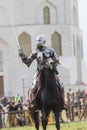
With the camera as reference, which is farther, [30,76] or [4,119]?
[30,76]

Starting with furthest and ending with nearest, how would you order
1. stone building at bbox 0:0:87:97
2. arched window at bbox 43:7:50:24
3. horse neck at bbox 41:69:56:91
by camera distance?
arched window at bbox 43:7:50:24
stone building at bbox 0:0:87:97
horse neck at bbox 41:69:56:91

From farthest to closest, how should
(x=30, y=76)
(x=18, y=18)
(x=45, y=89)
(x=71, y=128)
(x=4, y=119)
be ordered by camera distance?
A: (x=18, y=18) → (x=30, y=76) → (x=4, y=119) → (x=71, y=128) → (x=45, y=89)

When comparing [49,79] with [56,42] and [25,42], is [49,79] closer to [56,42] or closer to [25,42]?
[25,42]

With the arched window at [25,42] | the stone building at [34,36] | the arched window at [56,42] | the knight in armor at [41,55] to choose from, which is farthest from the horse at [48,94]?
the arched window at [56,42]

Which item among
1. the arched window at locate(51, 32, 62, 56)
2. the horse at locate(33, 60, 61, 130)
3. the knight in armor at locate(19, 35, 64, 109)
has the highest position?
the knight in armor at locate(19, 35, 64, 109)

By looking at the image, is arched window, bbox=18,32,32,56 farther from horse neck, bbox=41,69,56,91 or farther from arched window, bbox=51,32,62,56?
horse neck, bbox=41,69,56,91

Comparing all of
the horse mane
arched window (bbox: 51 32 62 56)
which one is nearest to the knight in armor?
the horse mane

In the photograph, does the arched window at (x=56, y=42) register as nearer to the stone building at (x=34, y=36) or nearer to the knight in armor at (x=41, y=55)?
the stone building at (x=34, y=36)

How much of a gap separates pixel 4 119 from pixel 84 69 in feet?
169

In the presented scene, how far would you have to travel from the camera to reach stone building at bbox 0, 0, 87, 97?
230 feet

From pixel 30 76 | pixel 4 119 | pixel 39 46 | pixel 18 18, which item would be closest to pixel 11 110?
pixel 4 119

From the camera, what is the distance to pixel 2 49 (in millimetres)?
71250

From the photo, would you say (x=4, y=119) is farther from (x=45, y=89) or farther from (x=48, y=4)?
(x=48, y=4)

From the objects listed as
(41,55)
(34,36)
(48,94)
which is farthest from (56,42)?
(48,94)
